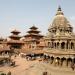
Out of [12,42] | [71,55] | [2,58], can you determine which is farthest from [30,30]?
[71,55]

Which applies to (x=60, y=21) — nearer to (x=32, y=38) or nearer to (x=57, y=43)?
(x=57, y=43)

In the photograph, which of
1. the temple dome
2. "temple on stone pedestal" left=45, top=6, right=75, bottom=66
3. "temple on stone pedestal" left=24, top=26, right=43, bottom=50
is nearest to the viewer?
"temple on stone pedestal" left=45, top=6, right=75, bottom=66

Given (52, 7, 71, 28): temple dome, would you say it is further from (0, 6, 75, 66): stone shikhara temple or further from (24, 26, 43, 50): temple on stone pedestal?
(24, 26, 43, 50): temple on stone pedestal

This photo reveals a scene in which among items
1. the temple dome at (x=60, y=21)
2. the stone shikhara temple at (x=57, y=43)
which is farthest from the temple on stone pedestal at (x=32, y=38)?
the temple dome at (x=60, y=21)

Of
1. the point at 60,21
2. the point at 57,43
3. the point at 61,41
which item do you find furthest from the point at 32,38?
the point at 61,41

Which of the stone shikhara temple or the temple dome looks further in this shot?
the temple dome

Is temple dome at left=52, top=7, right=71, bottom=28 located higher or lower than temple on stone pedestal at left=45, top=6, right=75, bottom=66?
higher

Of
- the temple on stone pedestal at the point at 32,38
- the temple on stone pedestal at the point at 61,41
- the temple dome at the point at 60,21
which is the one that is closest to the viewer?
the temple on stone pedestal at the point at 61,41

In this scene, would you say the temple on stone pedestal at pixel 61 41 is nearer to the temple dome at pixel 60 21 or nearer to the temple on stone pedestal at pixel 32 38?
the temple dome at pixel 60 21

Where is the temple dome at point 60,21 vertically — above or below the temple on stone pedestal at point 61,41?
above

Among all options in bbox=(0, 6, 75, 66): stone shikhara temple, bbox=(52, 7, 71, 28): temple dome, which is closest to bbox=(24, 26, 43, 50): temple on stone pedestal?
bbox=(0, 6, 75, 66): stone shikhara temple

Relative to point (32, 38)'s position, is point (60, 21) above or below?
above

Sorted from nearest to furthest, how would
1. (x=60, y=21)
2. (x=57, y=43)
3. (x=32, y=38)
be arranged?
(x=57, y=43), (x=60, y=21), (x=32, y=38)

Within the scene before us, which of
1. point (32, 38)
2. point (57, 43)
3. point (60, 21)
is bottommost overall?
point (57, 43)
